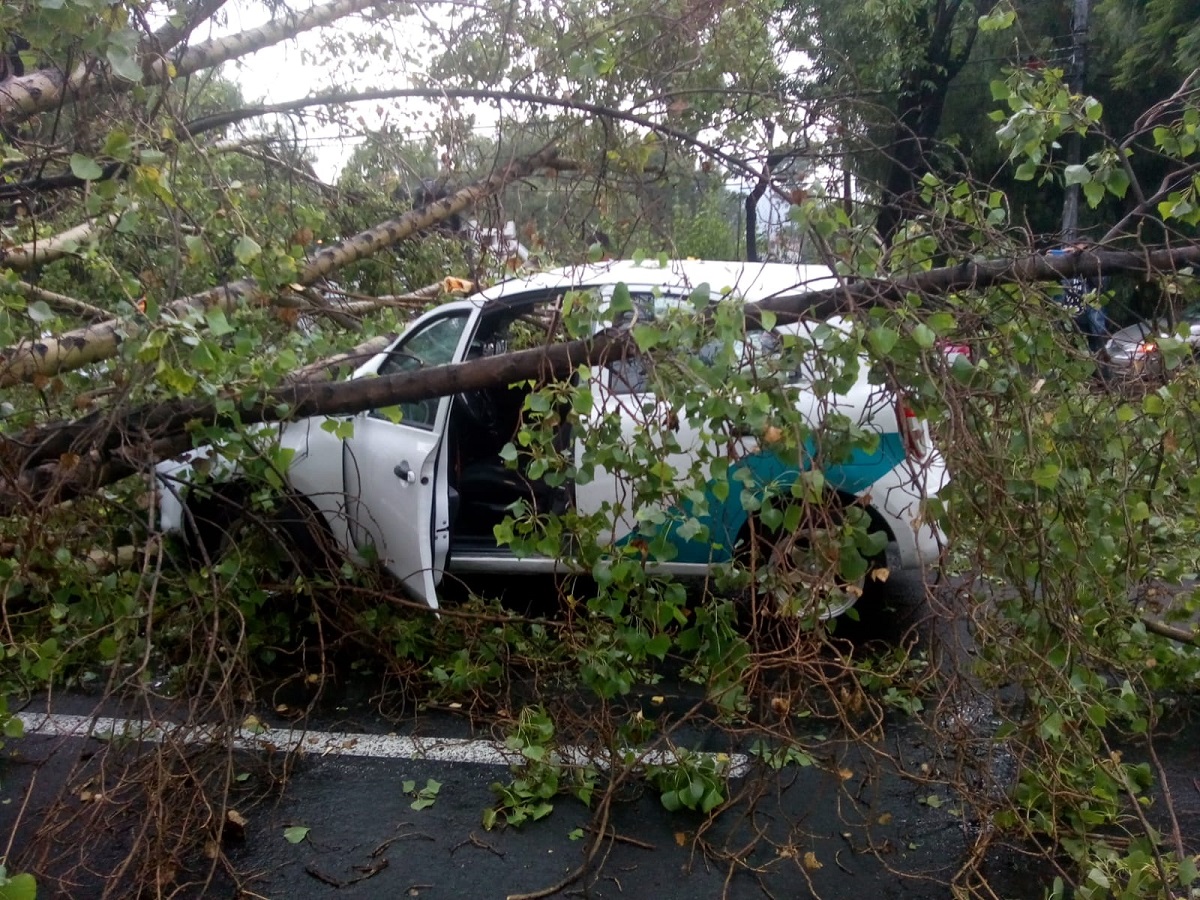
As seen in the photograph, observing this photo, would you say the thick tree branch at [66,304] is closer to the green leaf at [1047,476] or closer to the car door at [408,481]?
the car door at [408,481]

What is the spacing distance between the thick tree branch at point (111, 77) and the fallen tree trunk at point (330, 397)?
3.93 feet

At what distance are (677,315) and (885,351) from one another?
62 centimetres

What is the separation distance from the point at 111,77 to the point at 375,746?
2.88 metres

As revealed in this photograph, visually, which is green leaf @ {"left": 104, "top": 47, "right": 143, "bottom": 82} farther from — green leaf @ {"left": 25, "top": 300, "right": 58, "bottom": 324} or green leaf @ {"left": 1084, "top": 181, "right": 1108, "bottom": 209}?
green leaf @ {"left": 1084, "top": 181, "right": 1108, "bottom": 209}

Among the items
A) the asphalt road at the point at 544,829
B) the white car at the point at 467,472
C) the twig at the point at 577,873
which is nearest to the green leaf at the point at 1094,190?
the white car at the point at 467,472

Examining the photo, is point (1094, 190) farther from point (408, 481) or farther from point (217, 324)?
point (408, 481)

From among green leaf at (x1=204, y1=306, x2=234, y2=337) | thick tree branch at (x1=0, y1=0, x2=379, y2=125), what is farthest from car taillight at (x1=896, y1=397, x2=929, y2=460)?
thick tree branch at (x1=0, y1=0, x2=379, y2=125)

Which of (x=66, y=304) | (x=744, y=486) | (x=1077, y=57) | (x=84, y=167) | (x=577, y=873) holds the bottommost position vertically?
(x=577, y=873)

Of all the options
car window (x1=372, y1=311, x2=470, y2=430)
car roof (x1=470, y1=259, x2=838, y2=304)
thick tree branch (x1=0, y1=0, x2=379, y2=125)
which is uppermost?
thick tree branch (x1=0, y1=0, x2=379, y2=125)

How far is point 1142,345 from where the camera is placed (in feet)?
10.6

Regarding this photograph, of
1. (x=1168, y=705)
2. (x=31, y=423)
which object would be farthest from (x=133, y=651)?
(x=1168, y=705)

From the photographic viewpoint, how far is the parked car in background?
303 centimetres

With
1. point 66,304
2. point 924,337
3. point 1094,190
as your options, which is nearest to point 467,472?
point 66,304

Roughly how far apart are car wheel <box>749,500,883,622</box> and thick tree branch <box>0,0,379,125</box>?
2.72 meters
